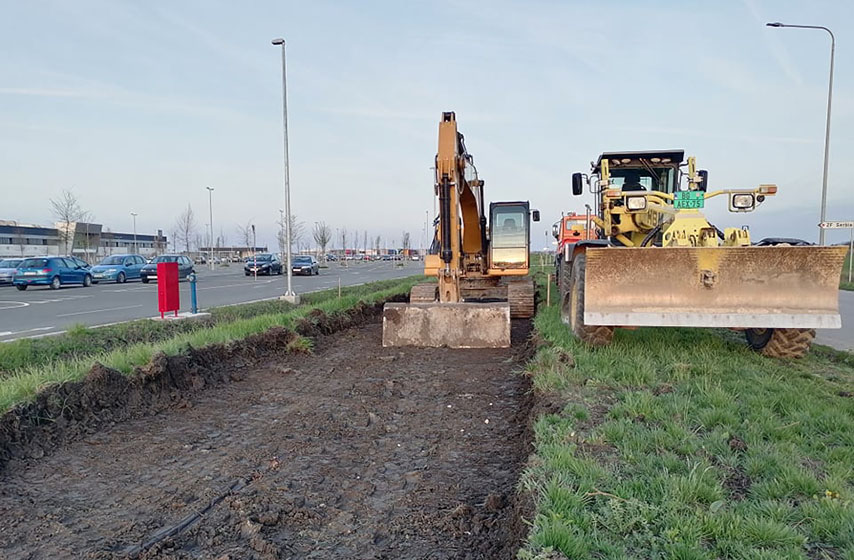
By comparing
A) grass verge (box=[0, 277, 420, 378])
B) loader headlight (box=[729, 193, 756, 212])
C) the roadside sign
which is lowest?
grass verge (box=[0, 277, 420, 378])

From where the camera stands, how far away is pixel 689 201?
7316 millimetres

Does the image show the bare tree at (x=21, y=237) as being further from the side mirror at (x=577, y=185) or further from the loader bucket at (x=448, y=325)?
the side mirror at (x=577, y=185)

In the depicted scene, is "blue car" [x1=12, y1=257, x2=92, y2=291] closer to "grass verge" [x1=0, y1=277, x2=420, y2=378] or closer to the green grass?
"grass verge" [x1=0, y1=277, x2=420, y2=378]

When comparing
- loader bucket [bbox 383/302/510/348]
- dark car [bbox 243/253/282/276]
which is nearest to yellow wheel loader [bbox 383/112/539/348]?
loader bucket [bbox 383/302/510/348]

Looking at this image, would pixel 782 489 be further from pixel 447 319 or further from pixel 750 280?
pixel 447 319

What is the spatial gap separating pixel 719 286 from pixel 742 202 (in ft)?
6.04

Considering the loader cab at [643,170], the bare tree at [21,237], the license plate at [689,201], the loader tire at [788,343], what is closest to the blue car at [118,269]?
the loader cab at [643,170]

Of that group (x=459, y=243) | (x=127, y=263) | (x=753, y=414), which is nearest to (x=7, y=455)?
(x=753, y=414)

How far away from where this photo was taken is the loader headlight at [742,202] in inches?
293

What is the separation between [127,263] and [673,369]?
29388 mm

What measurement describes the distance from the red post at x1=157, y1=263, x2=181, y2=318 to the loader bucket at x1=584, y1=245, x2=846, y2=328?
338 inches

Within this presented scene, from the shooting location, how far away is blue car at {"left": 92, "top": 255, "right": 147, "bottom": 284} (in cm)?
2716

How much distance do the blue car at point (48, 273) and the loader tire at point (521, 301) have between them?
68.7ft

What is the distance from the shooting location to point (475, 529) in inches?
128
